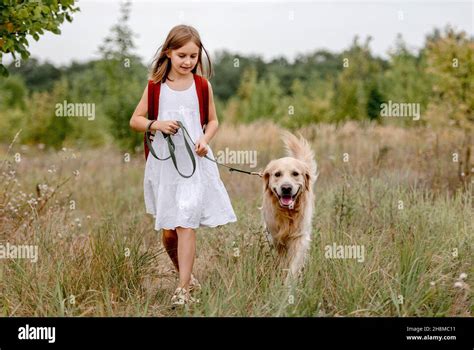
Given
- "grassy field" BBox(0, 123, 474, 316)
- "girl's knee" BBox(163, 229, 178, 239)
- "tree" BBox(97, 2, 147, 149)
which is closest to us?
"grassy field" BBox(0, 123, 474, 316)

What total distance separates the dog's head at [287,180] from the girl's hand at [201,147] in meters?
0.68

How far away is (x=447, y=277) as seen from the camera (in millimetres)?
3875

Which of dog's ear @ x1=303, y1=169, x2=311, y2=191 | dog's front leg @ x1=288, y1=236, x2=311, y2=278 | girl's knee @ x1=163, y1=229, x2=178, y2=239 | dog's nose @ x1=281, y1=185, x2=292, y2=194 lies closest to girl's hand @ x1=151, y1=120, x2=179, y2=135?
girl's knee @ x1=163, y1=229, x2=178, y2=239

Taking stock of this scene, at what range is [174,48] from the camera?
3771mm

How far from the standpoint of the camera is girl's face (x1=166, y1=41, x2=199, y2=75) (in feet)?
12.3

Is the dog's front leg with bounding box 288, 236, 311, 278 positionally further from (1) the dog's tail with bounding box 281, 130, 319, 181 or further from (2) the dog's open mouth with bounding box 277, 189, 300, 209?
(1) the dog's tail with bounding box 281, 130, 319, 181

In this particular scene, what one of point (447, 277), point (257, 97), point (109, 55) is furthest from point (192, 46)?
point (257, 97)

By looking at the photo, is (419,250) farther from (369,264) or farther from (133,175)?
(133,175)

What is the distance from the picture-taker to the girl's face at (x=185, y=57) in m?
3.76

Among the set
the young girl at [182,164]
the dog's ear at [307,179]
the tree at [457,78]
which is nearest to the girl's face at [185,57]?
the young girl at [182,164]

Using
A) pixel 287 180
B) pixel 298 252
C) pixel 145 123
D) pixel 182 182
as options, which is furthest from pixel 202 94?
pixel 298 252

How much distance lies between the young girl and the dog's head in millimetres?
450
